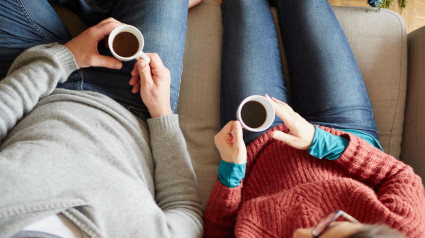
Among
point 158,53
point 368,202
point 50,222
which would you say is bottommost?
point 50,222

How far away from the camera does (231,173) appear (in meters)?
0.80

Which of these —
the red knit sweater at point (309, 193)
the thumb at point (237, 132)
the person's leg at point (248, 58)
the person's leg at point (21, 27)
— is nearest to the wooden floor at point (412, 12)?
the person's leg at point (248, 58)

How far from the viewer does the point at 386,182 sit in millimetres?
850

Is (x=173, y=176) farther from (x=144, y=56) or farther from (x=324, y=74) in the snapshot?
(x=324, y=74)

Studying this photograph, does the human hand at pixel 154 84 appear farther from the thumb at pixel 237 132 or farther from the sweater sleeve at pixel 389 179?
the sweater sleeve at pixel 389 179

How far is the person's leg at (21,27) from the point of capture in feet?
2.96

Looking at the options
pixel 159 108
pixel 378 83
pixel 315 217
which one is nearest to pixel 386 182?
pixel 315 217

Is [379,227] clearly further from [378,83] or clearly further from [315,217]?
[378,83]

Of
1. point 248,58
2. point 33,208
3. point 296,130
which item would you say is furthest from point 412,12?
point 33,208

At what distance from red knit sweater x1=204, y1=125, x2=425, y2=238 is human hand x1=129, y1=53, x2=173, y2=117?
306mm

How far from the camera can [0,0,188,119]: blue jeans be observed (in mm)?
918

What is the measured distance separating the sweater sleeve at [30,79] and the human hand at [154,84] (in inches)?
7.8

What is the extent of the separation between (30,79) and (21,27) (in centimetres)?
23

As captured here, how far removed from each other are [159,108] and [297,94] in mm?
539
